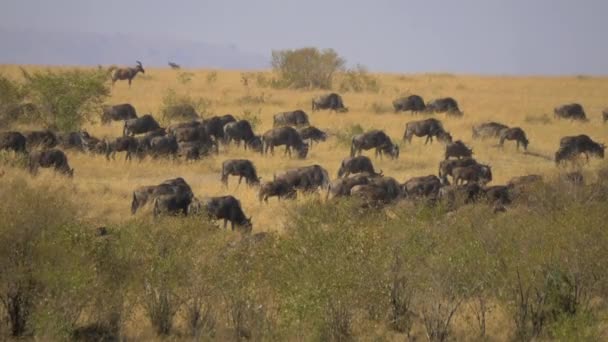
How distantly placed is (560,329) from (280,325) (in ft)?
13.6

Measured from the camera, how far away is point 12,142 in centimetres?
2692

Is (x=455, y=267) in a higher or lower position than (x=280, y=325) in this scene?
higher

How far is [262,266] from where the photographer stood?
12688mm

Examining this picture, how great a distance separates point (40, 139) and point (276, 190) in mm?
10948

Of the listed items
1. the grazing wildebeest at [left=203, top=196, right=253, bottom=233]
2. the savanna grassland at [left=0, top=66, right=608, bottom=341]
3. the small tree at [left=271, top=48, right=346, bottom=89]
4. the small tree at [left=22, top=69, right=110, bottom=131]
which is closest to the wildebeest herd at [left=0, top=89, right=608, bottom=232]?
the grazing wildebeest at [left=203, top=196, right=253, bottom=233]

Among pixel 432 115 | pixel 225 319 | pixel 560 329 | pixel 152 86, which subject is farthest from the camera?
pixel 152 86

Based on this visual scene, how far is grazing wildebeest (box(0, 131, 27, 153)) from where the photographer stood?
26.8 metres

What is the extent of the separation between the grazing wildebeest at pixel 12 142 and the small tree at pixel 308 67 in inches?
1233

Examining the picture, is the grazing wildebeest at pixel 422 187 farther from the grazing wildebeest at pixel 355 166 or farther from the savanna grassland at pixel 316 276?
the savanna grassland at pixel 316 276

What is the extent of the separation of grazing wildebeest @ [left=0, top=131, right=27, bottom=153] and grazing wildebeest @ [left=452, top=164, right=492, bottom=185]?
1457 centimetres

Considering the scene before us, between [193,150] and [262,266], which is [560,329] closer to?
[262,266]

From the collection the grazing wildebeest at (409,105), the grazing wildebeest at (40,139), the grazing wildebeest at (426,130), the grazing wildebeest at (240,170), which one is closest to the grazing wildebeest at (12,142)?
the grazing wildebeest at (40,139)

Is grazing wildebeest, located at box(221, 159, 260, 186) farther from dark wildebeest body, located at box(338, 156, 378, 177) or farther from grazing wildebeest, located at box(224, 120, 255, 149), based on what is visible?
grazing wildebeest, located at box(224, 120, 255, 149)

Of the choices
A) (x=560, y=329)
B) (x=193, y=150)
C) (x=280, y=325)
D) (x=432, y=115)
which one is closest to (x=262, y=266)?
(x=280, y=325)
